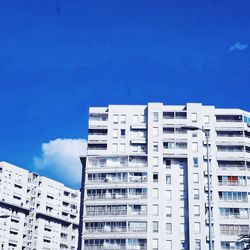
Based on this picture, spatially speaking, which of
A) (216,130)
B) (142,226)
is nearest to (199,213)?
(142,226)

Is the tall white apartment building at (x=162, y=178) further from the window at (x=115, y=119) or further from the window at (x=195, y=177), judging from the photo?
the window at (x=195, y=177)

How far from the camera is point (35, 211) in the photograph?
4461 inches

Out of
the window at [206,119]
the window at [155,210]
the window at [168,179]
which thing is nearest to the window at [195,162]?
the window at [168,179]

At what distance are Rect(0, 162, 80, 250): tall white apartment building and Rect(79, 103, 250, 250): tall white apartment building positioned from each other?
31.3 meters

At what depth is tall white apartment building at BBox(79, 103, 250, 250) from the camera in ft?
240

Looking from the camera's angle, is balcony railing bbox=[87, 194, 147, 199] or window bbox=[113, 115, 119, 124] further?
window bbox=[113, 115, 119, 124]

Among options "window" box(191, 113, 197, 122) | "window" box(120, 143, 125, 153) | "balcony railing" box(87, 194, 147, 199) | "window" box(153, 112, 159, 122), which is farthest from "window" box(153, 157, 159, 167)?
"window" box(191, 113, 197, 122)

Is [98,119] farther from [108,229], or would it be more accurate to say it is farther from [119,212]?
[108,229]

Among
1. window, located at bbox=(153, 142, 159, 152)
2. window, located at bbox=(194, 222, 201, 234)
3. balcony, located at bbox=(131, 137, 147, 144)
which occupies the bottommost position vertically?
window, located at bbox=(194, 222, 201, 234)

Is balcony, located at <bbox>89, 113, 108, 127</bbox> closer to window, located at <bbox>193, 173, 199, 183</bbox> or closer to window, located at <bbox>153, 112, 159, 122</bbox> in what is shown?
window, located at <bbox>153, 112, 159, 122</bbox>

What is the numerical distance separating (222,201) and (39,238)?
178 feet

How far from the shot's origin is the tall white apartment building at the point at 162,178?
73000 millimetres

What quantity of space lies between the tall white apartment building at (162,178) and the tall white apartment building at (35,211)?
31259 millimetres

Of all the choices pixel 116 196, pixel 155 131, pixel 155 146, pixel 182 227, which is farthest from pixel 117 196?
pixel 155 131
